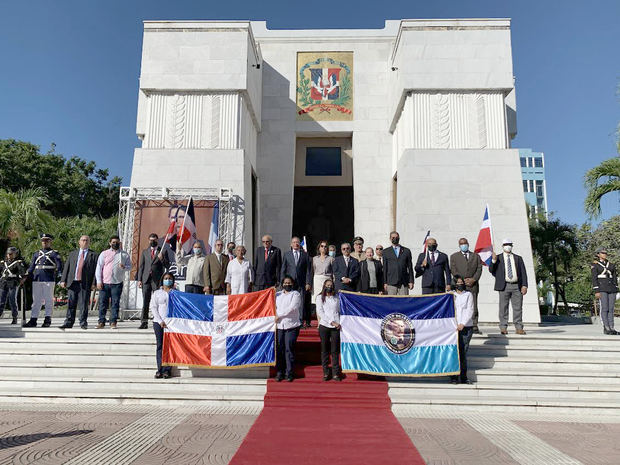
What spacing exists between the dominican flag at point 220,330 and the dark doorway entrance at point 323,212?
40.3ft

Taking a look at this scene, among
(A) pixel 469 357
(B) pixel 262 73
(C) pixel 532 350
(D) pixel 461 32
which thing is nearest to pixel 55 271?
(A) pixel 469 357

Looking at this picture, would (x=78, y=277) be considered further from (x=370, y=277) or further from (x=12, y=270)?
(x=370, y=277)

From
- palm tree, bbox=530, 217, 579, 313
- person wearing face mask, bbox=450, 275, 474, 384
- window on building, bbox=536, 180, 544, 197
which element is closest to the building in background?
window on building, bbox=536, 180, 544, 197

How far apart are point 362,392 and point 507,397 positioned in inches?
87.7

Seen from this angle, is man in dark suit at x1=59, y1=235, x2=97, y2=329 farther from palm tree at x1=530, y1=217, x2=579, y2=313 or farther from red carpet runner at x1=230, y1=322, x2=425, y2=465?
palm tree at x1=530, y1=217, x2=579, y2=313

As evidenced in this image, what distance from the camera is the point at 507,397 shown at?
7105mm

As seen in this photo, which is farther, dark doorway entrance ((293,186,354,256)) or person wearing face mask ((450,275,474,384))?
dark doorway entrance ((293,186,354,256))

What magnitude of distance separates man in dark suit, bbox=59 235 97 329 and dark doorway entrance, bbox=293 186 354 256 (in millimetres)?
11336

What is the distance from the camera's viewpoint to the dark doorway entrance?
20141mm

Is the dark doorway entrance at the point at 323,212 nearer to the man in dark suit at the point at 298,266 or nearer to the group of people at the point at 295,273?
the group of people at the point at 295,273

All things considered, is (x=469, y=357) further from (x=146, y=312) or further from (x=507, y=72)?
(x=507, y=72)

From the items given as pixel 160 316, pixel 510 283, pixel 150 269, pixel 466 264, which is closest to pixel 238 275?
pixel 160 316

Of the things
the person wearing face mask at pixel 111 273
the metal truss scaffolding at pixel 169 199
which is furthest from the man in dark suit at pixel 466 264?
the metal truss scaffolding at pixel 169 199

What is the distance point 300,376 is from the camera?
7.68m
